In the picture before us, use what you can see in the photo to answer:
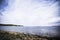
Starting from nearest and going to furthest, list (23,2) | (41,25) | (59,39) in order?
1. (59,39)
2. (41,25)
3. (23,2)

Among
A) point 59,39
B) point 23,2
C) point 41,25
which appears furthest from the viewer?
point 23,2

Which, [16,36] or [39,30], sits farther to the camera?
[16,36]

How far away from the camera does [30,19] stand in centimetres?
162

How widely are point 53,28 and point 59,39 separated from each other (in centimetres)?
18

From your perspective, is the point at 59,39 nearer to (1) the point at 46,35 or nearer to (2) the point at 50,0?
(1) the point at 46,35

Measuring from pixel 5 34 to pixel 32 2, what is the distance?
71 cm

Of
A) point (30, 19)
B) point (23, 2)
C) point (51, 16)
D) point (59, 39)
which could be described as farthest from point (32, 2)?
point (59, 39)

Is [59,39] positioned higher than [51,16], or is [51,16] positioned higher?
[51,16]

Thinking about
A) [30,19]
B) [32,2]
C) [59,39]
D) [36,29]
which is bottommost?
[59,39]

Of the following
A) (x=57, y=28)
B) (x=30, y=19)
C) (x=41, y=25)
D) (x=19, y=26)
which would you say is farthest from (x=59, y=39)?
(x=19, y=26)

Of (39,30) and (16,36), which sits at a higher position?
(39,30)

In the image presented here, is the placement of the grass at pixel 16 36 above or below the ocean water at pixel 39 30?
below

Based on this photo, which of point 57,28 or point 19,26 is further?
point 19,26

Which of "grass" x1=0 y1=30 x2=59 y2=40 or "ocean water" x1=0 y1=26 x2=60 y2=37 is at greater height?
"ocean water" x1=0 y1=26 x2=60 y2=37
